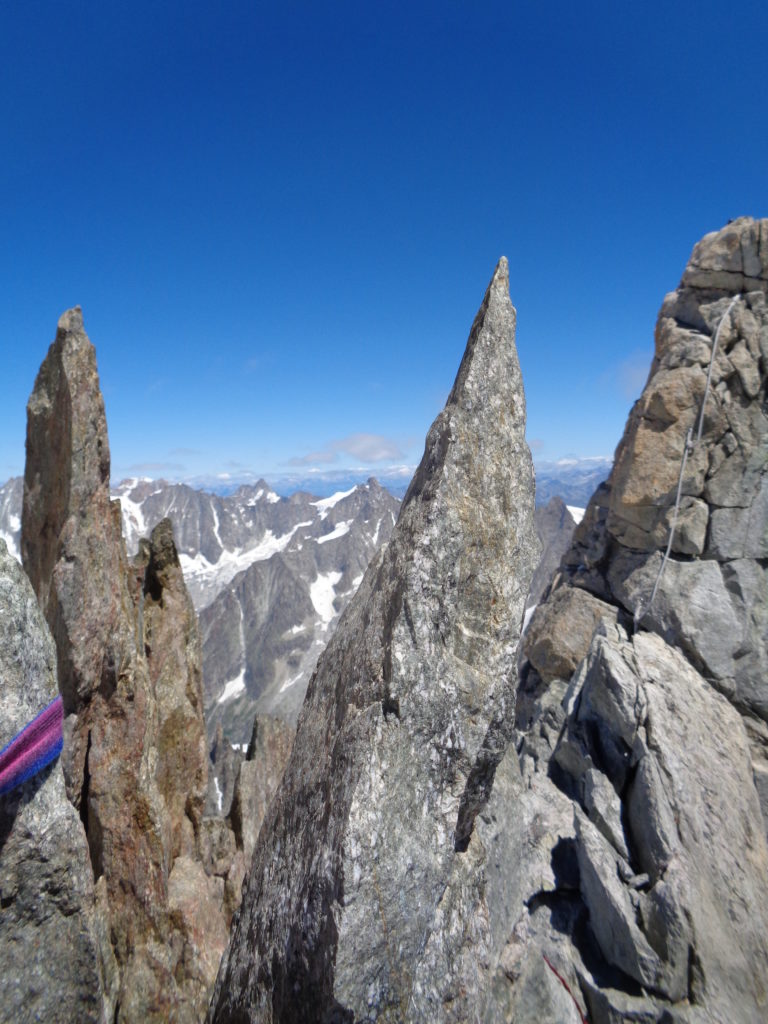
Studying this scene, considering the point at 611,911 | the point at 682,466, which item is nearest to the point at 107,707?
the point at 611,911

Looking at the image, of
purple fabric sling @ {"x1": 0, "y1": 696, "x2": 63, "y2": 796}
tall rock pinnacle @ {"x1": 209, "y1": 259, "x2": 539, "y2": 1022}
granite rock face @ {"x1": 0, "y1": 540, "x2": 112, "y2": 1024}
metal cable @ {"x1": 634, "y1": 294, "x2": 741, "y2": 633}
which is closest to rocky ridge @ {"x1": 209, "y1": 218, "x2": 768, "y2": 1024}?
tall rock pinnacle @ {"x1": 209, "y1": 259, "x2": 539, "y2": 1022}

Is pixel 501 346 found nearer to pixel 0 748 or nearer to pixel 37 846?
pixel 0 748

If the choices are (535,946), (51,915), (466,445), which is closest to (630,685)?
(535,946)

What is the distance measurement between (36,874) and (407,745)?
439 centimetres

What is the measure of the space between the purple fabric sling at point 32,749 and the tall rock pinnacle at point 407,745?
327 cm

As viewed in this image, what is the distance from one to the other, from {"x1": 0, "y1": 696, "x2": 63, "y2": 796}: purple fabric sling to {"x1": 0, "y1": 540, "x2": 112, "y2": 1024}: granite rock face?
0.15 meters

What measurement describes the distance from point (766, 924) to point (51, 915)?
44.2ft

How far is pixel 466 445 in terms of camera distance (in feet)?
25.4

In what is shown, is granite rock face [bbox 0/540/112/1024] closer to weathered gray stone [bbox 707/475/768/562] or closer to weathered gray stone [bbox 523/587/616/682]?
weathered gray stone [bbox 523/587/616/682]

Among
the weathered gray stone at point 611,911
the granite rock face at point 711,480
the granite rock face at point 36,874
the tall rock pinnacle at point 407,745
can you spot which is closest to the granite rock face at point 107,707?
the granite rock face at point 36,874

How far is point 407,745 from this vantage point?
647cm

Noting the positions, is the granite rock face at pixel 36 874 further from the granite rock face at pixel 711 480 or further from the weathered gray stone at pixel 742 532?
the weathered gray stone at pixel 742 532

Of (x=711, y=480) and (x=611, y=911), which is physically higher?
(x=711, y=480)

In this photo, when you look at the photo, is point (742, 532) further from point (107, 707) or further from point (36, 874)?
point (36, 874)
